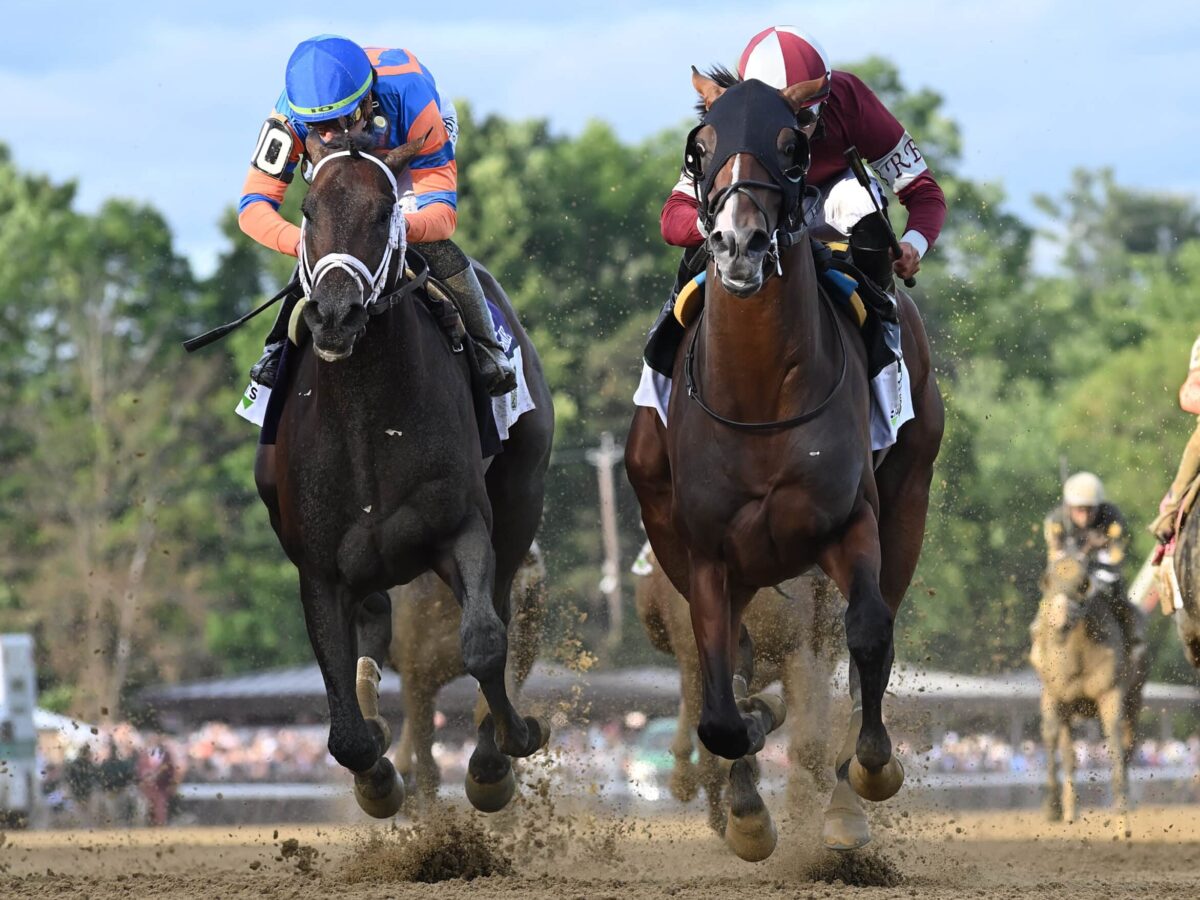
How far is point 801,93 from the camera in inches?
294

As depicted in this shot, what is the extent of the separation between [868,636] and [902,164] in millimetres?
2284

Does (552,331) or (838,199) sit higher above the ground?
(552,331)

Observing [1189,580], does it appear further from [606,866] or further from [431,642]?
[431,642]

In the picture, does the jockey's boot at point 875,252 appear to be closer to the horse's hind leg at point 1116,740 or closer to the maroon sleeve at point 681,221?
the maroon sleeve at point 681,221

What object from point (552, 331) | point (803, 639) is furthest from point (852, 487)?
point (552, 331)

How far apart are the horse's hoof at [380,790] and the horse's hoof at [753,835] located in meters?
1.37

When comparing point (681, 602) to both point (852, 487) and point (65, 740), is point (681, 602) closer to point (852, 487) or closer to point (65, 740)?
point (852, 487)

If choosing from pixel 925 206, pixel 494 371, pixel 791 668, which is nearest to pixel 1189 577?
pixel 791 668

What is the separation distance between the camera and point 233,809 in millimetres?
Result: 23156

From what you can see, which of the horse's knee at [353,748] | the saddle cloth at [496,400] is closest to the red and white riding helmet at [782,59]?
the saddle cloth at [496,400]

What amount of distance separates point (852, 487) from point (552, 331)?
3029 cm

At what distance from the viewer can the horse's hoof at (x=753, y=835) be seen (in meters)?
8.09

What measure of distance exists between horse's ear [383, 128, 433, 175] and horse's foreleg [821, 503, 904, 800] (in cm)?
210

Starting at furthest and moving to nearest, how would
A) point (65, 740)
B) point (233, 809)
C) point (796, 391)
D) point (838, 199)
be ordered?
point (65, 740) < point (233, 809) < point (838, 199) < point (796, 391)
